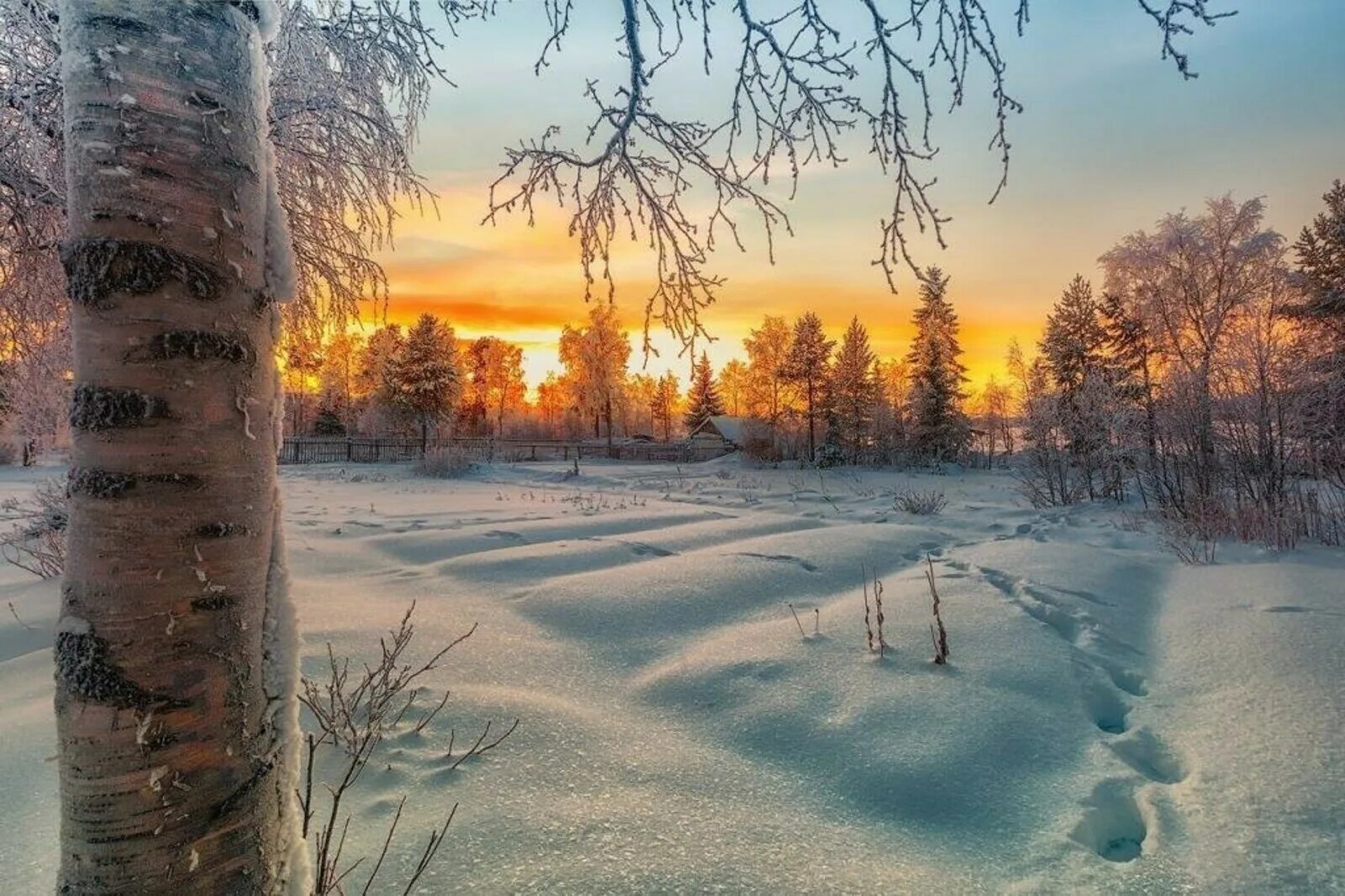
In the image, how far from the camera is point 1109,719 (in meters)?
3.24

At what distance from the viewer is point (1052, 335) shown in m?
29.4

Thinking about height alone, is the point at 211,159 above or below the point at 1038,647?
above

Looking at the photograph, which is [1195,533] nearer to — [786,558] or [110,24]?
[786,558]

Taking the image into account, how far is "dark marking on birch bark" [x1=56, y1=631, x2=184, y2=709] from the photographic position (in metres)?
0.87

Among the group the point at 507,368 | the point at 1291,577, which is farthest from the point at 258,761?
the point at 507,368

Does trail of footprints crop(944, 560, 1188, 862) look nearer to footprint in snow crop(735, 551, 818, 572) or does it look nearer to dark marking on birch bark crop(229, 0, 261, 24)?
footprint in snow crop(735, 551, 818, 572)

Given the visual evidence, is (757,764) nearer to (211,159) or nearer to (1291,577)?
(211,159)

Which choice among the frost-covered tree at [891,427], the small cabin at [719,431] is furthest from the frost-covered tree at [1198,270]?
the small cabin at [719,431]

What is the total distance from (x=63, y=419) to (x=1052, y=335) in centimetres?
3319

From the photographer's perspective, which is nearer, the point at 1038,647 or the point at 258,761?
the point at 258,761

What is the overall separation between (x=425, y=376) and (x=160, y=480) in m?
38.3

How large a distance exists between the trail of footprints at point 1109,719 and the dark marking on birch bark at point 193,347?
286 centimetres

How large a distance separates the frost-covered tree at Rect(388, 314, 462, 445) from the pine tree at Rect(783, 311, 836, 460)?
1926cm

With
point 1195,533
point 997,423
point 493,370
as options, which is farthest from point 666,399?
point 1195,533
